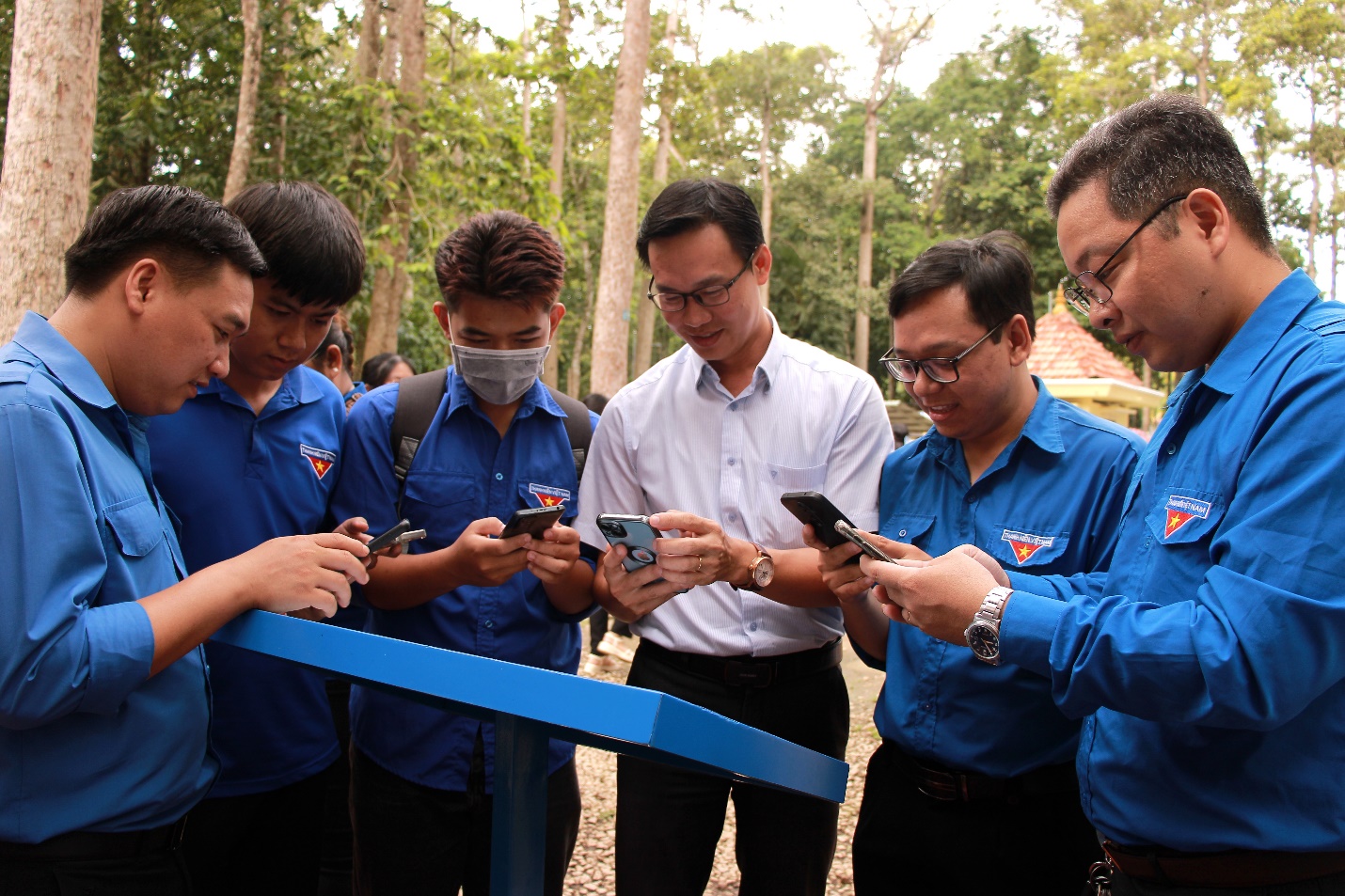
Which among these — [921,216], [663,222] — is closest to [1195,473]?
[663,222]

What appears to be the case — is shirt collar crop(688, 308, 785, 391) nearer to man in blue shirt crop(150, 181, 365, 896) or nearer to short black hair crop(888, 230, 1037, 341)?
short black hair crop(888, 230, 1037, 341)

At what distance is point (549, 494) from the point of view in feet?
9.70

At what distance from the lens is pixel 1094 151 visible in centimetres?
208

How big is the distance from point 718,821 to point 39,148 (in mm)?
4621

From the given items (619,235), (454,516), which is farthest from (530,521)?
(619,235)

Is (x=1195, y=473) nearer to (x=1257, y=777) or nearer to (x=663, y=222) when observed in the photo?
(x=1257, y=777)

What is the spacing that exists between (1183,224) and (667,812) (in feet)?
6.44

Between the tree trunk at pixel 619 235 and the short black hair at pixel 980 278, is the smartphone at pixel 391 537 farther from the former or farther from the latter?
the tree trunk at pixel 619 235

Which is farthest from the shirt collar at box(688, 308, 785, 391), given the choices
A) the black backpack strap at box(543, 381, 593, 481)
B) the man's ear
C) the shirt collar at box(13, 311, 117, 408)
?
the shirt collar at box(13, 311, 117, 408)

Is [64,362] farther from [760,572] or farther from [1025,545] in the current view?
[1025,545]

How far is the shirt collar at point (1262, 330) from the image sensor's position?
1879 mm

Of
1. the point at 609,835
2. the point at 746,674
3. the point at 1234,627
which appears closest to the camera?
the point at 1234,627

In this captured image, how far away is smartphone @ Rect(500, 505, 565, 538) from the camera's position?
233cm

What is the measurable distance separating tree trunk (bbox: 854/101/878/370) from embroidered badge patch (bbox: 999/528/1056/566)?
97.4ft
